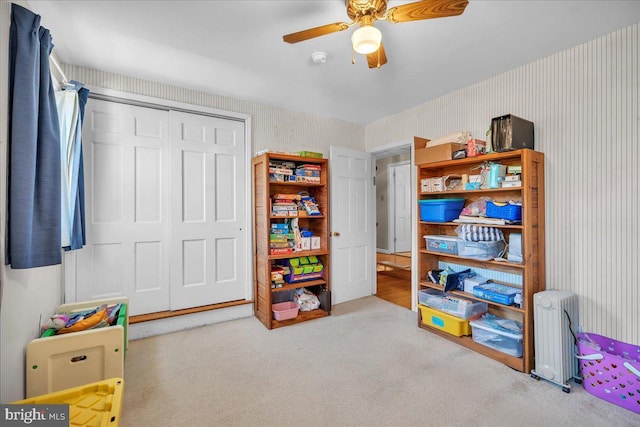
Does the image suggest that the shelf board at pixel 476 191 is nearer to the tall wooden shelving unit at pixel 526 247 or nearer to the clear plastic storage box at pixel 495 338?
the tall wooden shelving unit at pixel 526 247

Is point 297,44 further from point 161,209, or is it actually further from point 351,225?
point 351,225

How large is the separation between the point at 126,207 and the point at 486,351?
3454 mm

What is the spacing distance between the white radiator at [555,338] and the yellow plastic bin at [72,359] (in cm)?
280

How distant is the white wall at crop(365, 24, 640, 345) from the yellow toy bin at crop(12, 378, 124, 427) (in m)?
3.00

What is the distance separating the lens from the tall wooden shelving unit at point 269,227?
117 inches

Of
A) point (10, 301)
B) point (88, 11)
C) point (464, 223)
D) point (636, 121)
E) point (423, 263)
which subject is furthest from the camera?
point (423, 263)

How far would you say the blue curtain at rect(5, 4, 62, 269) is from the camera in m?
1.38

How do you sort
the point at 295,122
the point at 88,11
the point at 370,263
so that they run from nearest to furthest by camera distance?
the point at 88,11, the point at 295,122, the point at 370,263

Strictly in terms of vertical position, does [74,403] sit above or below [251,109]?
below

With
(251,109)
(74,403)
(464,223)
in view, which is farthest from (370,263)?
(74,403)

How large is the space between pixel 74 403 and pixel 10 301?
63cm

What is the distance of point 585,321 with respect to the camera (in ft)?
7.06

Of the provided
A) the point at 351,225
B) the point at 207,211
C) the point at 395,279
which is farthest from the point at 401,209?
the point at 207,211

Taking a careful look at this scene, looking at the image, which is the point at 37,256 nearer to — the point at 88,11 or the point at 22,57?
the point at 22,57
